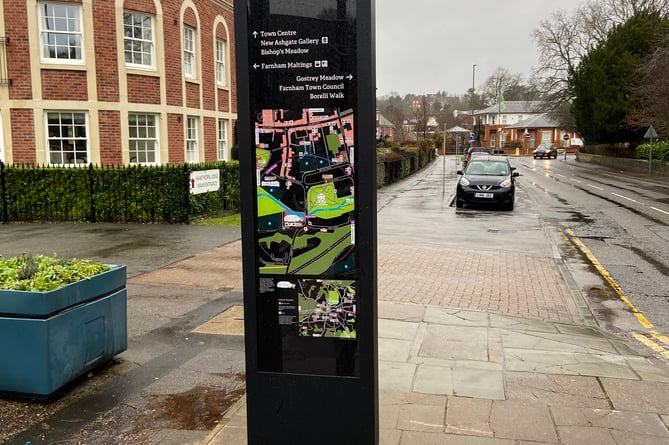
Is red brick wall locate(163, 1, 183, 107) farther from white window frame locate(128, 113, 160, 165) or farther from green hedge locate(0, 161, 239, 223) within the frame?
green hedge locate(0, 161, 239, 223)

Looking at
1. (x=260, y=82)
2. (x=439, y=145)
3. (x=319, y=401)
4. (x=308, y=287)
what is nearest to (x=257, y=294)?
(x=308, y=287)

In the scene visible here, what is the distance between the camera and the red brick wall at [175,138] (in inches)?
806

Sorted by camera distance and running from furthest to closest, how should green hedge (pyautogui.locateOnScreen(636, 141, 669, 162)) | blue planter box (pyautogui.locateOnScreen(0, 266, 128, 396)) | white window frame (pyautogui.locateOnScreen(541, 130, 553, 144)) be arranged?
white window frame (pyautogui.locateOnScreen(541, 130, 553, 144)), green hedge (pyautogui.locateOnScreen(636, 141, 669, 162)), blue planter box (pyautogui.locateOnScreen(0, 266, 128, 396))

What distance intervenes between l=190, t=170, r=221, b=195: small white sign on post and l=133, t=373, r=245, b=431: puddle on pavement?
399 inches

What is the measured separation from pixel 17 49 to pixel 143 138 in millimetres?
4490

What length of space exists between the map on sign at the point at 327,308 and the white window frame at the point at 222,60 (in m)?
23.0

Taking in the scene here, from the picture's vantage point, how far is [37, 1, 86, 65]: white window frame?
17719 mm

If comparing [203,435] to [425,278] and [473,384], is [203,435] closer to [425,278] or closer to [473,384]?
[473,384]

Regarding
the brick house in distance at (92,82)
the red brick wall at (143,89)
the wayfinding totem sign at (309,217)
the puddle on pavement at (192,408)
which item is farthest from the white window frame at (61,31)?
the wayfinding totem sign at (309,217)

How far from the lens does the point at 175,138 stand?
2080 centimetres

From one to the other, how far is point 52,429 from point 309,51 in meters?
3.04

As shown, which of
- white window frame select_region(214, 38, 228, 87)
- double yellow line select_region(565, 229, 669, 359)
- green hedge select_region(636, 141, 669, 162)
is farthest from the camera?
green hedge select_region(636, 141, 669, 162)

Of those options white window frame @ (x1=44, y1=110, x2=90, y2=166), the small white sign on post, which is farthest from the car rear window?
white window frame @ (x1=44, y1=110, x2=90, y2=166)

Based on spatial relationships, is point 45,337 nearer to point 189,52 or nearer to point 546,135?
point 189,52
